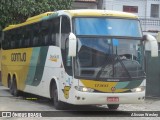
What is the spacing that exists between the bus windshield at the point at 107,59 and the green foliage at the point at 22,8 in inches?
508

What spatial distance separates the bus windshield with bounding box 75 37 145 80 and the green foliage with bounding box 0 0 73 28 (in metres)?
12.9

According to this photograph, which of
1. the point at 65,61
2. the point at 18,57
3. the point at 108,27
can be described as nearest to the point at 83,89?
the point at 65,61

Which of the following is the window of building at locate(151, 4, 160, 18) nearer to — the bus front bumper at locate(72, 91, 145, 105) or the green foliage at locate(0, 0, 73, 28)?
the green foliage at locate(0, 0, 73, 28)

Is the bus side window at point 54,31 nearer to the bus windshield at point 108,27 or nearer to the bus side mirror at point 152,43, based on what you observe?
the bus windshield at point 108,27

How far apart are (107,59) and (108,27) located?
1129 mm

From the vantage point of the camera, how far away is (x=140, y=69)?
1500cm

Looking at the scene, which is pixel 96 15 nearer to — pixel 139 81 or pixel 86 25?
pixel 86 25

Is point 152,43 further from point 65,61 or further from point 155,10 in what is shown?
point 155,10

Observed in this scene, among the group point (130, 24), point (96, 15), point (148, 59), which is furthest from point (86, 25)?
point (148, 59)

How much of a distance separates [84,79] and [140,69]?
1922mm

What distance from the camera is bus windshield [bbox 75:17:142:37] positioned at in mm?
14906

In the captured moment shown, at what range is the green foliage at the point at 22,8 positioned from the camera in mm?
26961

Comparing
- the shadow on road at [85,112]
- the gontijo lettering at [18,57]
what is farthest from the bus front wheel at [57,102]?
the gontijo lettering at [18,57]

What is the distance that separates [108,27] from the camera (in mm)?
15086
